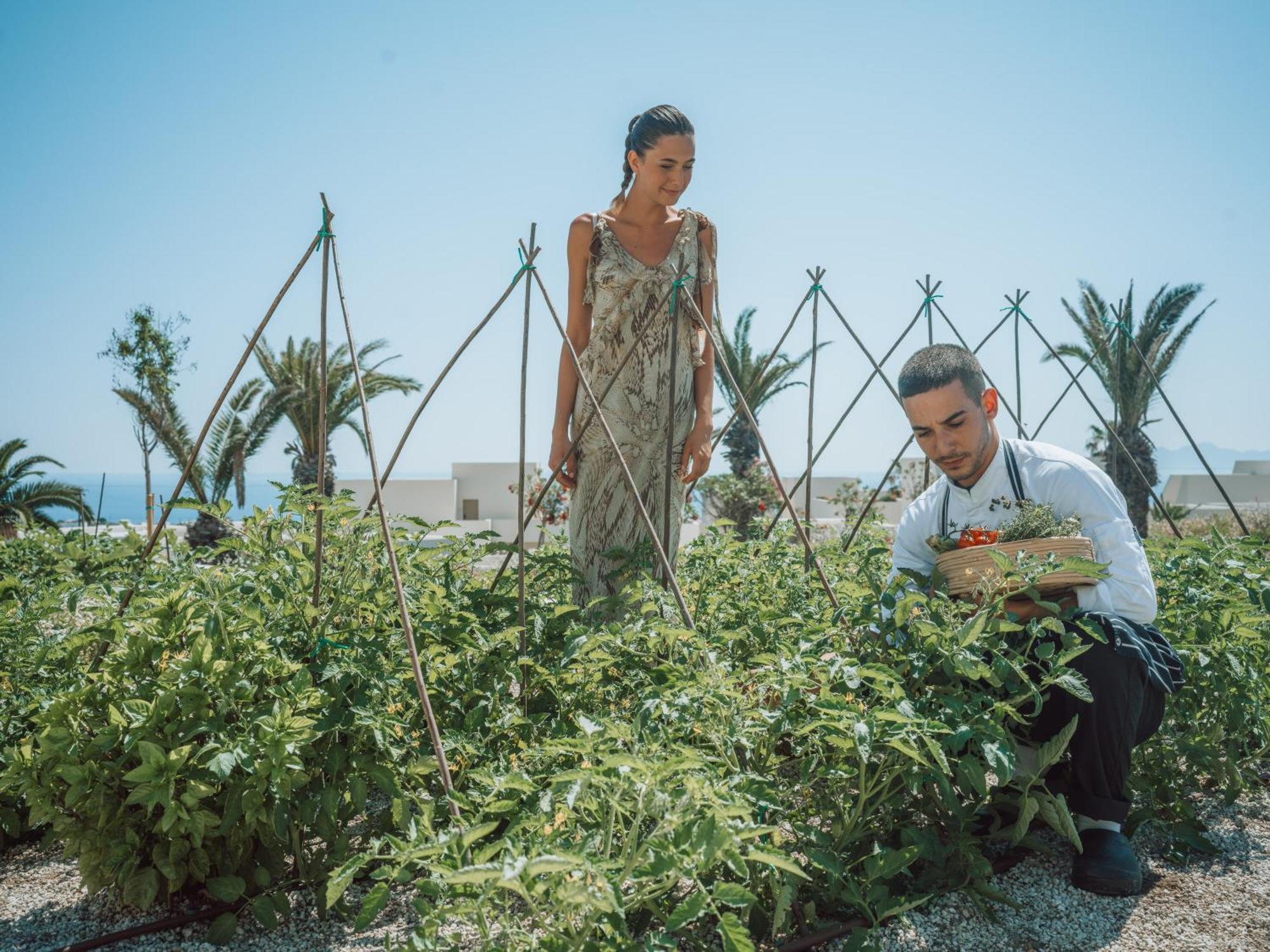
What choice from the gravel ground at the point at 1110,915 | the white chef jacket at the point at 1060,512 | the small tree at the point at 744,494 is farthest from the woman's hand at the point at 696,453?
the small tree at the point at 744,494

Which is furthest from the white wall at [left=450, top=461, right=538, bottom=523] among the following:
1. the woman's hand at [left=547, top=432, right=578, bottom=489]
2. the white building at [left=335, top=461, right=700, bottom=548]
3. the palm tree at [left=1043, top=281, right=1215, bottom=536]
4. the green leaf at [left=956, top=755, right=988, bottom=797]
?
the green leaf at [left=956, top=755, right=988, bottom=797]

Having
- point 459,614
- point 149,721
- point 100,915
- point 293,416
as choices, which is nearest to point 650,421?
point 459,614

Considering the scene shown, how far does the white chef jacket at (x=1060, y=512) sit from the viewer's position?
2.05 meters

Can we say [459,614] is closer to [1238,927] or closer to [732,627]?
[732,627]

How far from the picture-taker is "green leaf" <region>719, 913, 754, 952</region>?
52.5 inches

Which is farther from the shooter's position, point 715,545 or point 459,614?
point 715,545

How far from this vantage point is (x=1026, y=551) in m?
1.96

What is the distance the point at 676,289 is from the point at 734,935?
6.65 ft

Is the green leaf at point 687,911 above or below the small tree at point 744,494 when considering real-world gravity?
below

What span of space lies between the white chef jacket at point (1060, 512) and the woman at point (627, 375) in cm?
87

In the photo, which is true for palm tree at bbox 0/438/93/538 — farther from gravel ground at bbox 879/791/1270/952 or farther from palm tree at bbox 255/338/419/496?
gravel ground at bbox 879/791/1270/952

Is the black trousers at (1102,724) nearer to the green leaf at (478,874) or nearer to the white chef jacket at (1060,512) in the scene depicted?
the white chef jacket at (1060,512)

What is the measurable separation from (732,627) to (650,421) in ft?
2.47

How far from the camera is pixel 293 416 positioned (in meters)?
12.6
